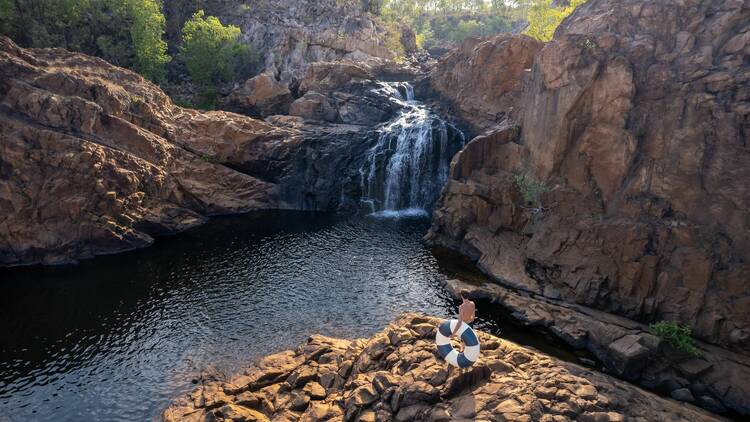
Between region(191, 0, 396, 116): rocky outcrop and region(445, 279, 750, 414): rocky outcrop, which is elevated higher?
region(191, 0, 396, 116): rocky outcrop

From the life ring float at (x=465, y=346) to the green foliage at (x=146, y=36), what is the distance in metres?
49.3

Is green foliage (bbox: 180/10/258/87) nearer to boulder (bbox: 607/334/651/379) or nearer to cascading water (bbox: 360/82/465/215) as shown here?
cascading water (bbox: 360/82/465/215)

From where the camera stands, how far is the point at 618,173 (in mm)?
26359

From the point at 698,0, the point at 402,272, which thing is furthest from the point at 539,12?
the point at 402,272

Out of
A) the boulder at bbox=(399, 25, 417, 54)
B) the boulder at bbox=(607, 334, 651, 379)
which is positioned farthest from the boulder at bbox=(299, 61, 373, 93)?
the boulder at bbox=(607, 334, 651, 379)

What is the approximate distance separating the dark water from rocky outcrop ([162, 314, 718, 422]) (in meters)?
2.89

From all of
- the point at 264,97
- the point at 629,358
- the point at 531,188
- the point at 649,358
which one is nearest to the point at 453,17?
the point at 264,97

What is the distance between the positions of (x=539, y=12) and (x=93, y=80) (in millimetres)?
52494

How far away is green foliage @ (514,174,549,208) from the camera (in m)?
29.8

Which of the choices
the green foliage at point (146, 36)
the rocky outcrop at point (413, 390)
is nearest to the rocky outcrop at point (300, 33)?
the green foliage at point (146, 36)

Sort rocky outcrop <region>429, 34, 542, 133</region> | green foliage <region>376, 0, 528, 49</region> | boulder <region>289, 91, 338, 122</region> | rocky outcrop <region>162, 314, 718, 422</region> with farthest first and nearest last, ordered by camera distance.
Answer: green foliage <region>376, 0, 528, 49</region> → boulder <region>289, 91, 338, 122</region> → rocky outcrop <region>429, 34, 542, 133</region> → rocky outcrop <region>162, 314, 718, 422</region>

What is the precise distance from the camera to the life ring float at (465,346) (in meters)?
14.9

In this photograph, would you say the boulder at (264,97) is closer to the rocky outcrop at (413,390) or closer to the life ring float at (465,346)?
the rocky outcrop at (413,390)

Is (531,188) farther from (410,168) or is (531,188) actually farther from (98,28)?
(98,28)
